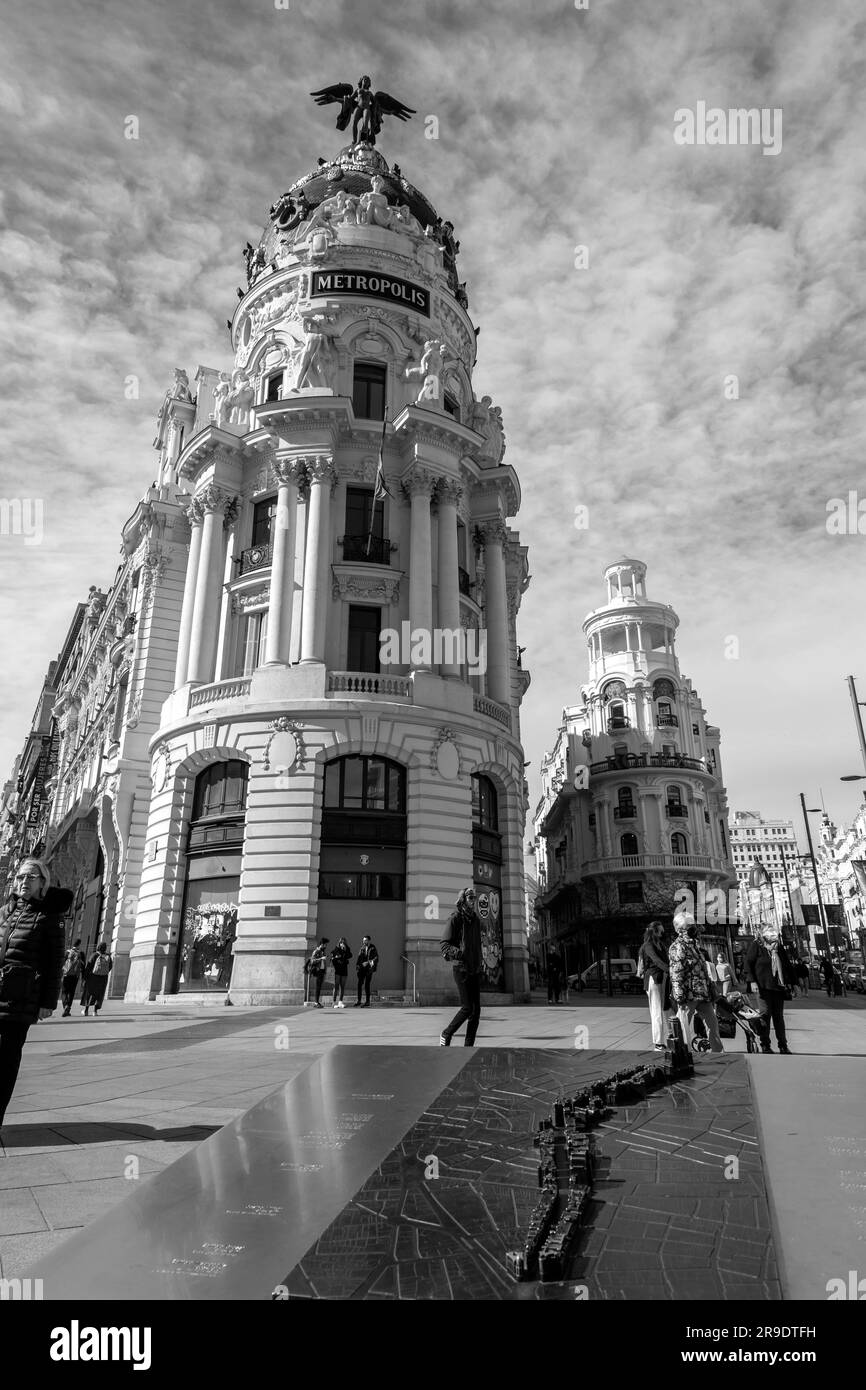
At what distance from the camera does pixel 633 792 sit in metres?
68.9

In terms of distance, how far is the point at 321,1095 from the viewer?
5.79 m

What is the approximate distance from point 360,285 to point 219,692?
63.4 feet

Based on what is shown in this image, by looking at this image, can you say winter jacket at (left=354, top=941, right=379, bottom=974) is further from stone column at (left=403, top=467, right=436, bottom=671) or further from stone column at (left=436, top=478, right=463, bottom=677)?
stone column at (left=436, top=478, right=463, bottom=677)

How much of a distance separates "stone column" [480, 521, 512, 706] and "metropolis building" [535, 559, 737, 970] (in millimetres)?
31557

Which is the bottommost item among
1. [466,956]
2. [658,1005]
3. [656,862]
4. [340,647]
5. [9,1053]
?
[9,1053]

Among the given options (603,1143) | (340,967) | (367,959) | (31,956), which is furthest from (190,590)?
(603,1143)

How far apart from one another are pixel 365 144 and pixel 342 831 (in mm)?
38113

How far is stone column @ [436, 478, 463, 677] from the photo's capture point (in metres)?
32.4

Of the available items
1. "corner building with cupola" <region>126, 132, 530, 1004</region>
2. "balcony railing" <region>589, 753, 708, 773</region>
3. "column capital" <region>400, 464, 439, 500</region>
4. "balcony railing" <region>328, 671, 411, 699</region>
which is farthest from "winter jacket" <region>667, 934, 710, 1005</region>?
"balcony railing" <region>589, 753, 708, 773</region>

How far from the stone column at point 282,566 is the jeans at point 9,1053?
Answer: 2414cm

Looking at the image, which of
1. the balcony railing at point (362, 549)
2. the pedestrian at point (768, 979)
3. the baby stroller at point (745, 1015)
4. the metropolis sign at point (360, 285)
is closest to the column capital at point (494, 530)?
the balcony railing at point (362, 549)

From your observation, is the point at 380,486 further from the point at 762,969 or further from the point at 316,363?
the point at 762,969
